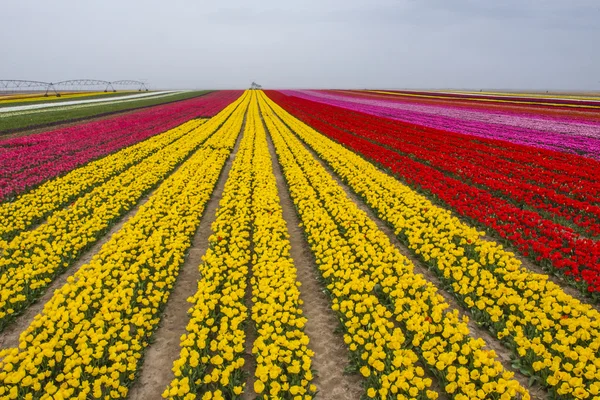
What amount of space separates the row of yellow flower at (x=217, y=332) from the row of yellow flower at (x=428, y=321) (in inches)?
73.2

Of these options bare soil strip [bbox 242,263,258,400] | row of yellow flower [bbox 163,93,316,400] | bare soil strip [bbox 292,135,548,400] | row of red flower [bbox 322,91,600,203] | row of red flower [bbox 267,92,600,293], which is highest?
row of red flower [bbox 322,91,600,203]

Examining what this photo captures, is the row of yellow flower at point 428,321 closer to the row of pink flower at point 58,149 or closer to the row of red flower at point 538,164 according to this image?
the row of red flower at point 538,164

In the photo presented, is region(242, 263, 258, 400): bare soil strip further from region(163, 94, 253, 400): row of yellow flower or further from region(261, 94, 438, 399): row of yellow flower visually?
region(261, 94, 438, 399): row of yellow flower

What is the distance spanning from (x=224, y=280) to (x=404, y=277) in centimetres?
361

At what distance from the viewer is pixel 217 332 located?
5.79m

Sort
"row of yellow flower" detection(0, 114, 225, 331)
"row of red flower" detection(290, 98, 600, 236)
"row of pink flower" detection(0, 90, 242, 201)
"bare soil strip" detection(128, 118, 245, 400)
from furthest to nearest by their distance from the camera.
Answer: "row of pink flower" detection(0, 90, 242, 201)
"row of red flower" detection(290, 98, 600, 236)
"row of yellow flower" detection(0, 114, 225, 331)
"bare soil strip" detection(128, 118, 245, 400)

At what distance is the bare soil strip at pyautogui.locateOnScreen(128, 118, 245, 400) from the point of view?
4.87m

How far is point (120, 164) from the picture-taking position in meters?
16.2

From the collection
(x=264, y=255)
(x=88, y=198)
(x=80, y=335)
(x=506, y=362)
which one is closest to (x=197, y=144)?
(x=88, y=198)

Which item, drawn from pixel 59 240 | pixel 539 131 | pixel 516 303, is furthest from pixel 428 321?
pixel 539 131

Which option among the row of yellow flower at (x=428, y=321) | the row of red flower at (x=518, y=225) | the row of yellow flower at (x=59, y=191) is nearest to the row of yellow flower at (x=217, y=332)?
the row of yellow flower at (x=428, y=321)

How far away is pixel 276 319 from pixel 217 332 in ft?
3.48

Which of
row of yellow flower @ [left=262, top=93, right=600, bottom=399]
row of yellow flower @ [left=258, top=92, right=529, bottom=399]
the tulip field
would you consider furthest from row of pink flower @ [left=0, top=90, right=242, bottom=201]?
row of yellow flower @ [left=262, top=93, right=600, bottom=399]

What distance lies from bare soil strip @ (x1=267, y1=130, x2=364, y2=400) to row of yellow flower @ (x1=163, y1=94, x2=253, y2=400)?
1.17m
